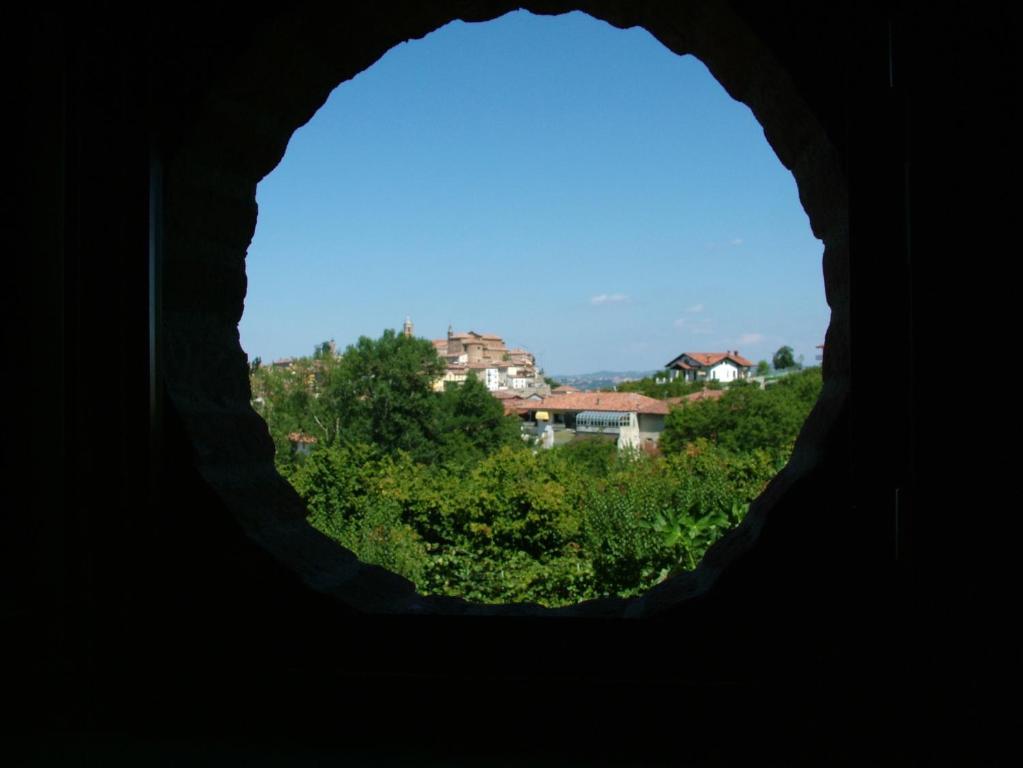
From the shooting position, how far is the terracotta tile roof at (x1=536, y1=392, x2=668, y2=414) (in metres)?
37.2

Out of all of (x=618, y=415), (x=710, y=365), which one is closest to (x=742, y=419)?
(x=618, y=415)

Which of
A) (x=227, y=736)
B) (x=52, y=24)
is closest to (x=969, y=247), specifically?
(x=227, y=736)

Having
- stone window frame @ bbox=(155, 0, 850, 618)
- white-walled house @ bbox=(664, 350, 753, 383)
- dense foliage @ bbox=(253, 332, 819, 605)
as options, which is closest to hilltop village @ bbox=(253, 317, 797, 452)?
white-walled house @ bbox=(664, 350, 753, 383)

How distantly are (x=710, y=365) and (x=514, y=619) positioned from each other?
6406cm

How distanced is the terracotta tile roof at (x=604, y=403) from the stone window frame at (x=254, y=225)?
33712mm

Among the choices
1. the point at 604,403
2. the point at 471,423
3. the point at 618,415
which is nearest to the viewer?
the point at 471,423

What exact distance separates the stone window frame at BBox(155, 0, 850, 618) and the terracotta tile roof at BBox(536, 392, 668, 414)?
111 feet

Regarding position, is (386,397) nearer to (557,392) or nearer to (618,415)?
(618,415)

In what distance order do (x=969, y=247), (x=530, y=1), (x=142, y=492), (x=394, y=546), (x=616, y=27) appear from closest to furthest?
(x=969, y=247) → (x=142, y=492) → (x=530, y=1) → (x=616, y=27) → (x=394, y=546)

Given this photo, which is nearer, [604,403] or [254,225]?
[254,225]

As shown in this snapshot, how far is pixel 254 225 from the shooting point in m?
1.95

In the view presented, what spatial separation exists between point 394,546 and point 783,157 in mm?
7990

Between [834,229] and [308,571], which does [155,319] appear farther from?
[834,229]

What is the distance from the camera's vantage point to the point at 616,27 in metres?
1.96
